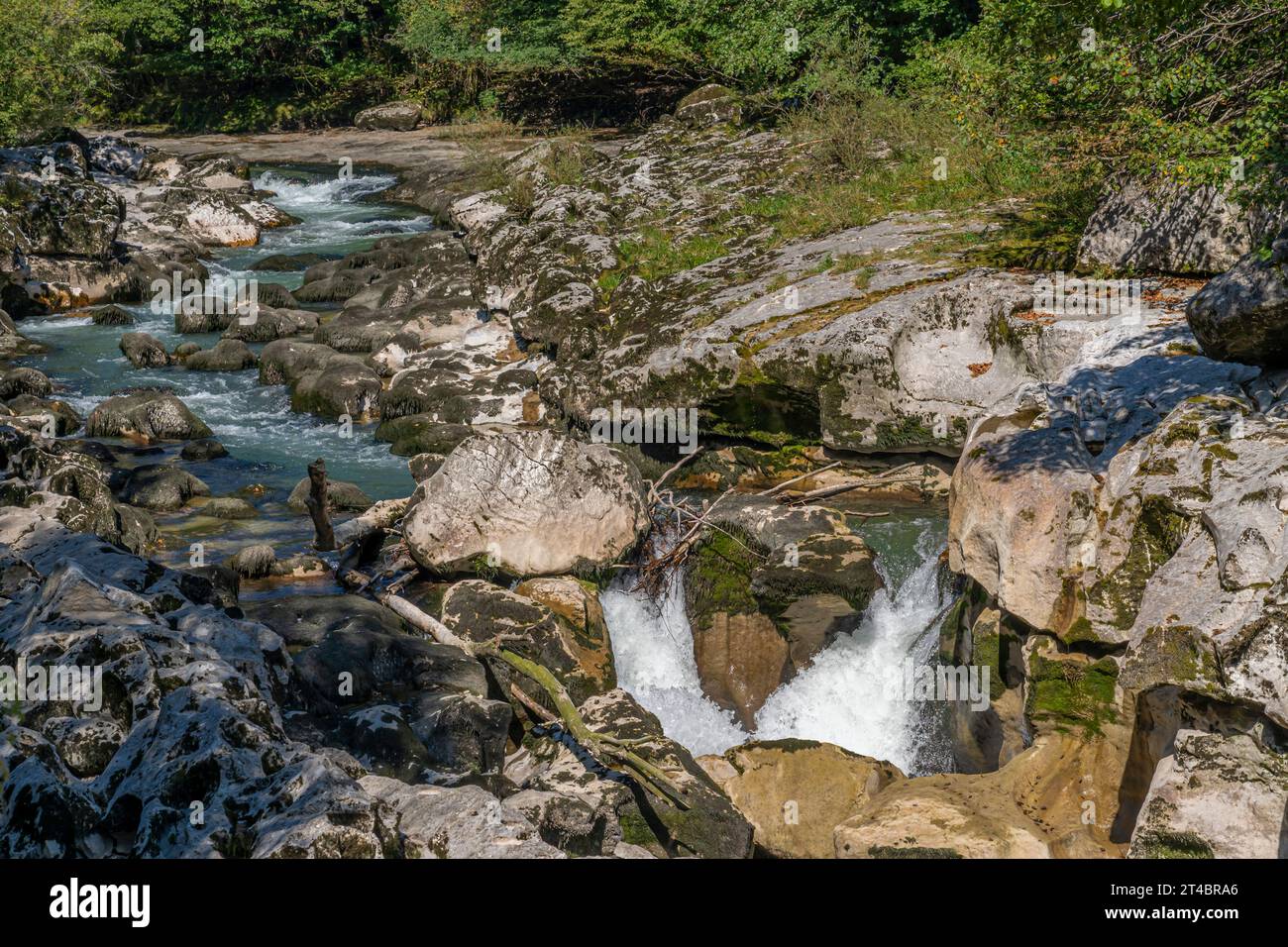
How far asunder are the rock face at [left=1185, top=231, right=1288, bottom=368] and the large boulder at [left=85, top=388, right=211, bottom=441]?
1539 cm

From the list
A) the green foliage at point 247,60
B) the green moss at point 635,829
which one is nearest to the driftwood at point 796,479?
the green moss at point 635,829

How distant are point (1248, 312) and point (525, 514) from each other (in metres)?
7.15

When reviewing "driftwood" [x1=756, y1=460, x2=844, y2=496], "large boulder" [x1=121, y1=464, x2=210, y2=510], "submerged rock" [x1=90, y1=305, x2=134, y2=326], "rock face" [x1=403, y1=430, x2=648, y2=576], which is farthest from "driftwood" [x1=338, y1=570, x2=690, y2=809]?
"submerged rock" [x1=90, y1=305, x2=134, y2=326]

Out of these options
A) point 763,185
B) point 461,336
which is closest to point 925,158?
point 763,185

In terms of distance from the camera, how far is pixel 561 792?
28.3 feet

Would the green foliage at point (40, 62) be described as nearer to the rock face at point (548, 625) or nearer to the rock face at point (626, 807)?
the rock face at point (548, 625)

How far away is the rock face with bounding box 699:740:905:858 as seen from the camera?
9.71 m

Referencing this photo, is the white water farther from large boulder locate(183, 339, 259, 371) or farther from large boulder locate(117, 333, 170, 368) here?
large boulder locate(117, 333, 170, 368)

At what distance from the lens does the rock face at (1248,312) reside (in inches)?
348

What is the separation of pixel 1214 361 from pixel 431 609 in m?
7.98

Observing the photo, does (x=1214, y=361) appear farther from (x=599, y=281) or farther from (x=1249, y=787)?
(x=599, y=281)

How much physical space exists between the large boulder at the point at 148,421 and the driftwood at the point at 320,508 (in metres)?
5.81

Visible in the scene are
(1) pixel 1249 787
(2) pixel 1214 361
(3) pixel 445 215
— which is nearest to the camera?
(1) pixel 1249 787

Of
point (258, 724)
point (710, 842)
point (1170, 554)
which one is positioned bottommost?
point (710, 842)
